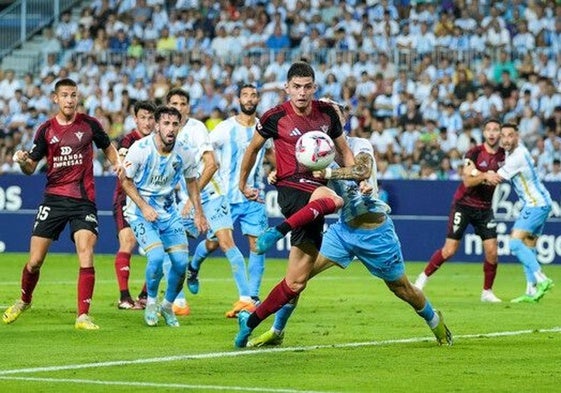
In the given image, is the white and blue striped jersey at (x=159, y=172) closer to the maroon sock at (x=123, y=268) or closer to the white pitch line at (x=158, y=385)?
the maroon sock at (x=123, y=268)

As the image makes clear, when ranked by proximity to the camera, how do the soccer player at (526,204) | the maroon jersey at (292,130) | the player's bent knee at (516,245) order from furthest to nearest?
the player's bent knee at (516,245)
the soccer player at (526,204)
the maroon jersey at (292,130)

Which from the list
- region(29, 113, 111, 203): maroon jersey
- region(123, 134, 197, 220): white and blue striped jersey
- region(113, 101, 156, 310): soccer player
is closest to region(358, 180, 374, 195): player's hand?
region(123, 134, 197, 220): white and blue striped jersey

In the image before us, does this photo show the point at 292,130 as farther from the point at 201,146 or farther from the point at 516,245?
the point at 516,245

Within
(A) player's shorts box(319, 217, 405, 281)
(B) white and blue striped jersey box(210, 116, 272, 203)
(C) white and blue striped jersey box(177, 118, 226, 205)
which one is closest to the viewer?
(A) player's shorts box(319, 217, 405, 281)

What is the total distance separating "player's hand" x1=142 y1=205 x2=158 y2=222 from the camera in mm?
14141

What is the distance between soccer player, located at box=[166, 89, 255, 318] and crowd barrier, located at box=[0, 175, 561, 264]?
10747mm

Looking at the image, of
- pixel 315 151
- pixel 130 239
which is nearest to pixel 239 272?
pixel 130 239

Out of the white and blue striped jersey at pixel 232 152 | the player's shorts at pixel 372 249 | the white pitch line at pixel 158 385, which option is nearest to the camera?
the white pitch line at pixel 158 385

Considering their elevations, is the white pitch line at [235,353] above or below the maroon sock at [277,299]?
below

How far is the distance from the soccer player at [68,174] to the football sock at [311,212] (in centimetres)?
343

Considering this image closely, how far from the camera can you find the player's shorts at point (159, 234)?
14588mm

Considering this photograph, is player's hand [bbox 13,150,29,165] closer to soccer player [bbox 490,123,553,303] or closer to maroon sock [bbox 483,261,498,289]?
soccer player [bbox 490,123,553,303]

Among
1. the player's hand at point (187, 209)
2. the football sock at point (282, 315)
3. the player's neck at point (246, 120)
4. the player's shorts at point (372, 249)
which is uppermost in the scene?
the player's neck at point (246, 120)

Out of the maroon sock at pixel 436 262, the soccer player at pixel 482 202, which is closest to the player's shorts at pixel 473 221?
the soccer player at pixel 482 202
